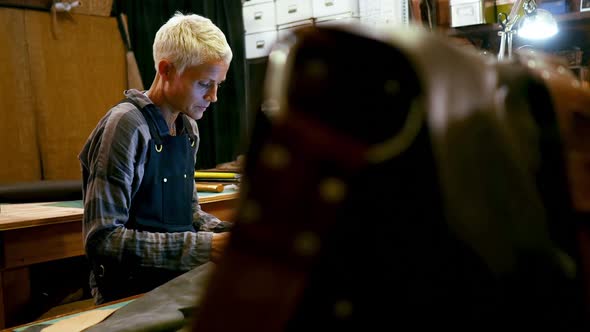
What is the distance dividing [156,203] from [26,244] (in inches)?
25.4

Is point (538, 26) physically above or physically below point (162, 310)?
above

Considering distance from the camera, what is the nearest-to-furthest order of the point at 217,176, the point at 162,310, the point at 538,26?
the point at 162,310 < the point at 538,26 < the point at 217,176

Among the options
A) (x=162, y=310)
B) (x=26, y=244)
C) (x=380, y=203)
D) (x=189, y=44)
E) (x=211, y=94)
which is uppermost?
(x=189, y=44)

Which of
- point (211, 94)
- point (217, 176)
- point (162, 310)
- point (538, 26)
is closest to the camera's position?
point (162, 310)

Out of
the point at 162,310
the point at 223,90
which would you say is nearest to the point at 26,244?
the point at 162,310

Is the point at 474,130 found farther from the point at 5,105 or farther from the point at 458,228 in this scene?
the point at 5,105

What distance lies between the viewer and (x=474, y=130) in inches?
13.1

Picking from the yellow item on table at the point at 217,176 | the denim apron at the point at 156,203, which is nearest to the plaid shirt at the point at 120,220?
the denim apron at the point at 156,203

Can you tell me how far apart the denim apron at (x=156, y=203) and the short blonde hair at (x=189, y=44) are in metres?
0.18

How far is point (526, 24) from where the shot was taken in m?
1.84

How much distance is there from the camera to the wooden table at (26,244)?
1.92 metres

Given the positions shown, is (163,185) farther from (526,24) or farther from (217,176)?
(217,176)

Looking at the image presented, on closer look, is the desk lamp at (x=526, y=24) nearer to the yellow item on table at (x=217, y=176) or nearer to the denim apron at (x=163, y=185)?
the denim apron at (x=163, y=185)

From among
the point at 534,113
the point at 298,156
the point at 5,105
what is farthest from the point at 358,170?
the point at 5,105
